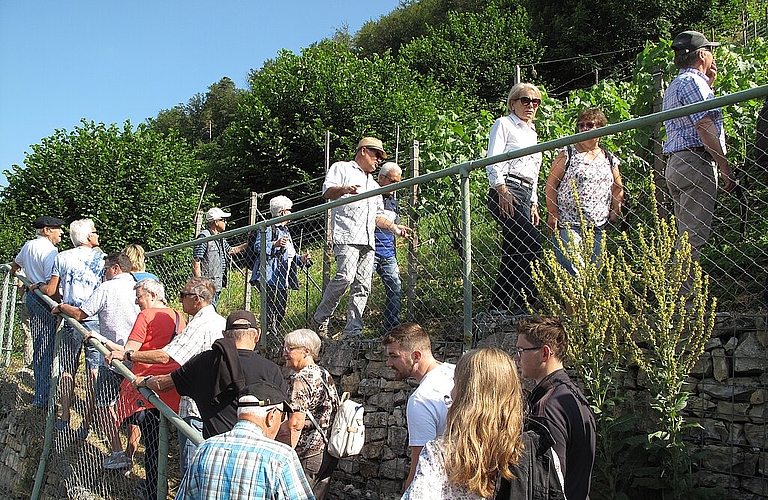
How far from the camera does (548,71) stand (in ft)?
Result: 92.1

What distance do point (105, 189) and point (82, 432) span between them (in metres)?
9.77

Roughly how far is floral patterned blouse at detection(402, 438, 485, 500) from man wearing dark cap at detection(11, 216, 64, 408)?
16.9 ft

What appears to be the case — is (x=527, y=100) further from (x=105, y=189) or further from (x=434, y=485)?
(x=105, y=189)

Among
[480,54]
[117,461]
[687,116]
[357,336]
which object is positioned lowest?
[117,461]

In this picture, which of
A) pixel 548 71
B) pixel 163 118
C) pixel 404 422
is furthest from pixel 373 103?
pixel 163 118

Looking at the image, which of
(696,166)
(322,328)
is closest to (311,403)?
(322,328)

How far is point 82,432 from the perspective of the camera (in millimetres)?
5426

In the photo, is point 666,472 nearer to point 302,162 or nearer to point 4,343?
point 4,343

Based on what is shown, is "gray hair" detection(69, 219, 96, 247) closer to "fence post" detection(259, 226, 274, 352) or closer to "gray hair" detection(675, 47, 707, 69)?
"fence post" detection(259, 226, 274, 352)

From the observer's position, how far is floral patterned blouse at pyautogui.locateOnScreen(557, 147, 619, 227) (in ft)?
14.0

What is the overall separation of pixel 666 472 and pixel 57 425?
4746 mm

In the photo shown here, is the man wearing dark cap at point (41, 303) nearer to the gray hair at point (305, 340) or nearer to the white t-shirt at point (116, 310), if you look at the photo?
the white t-shirt at point (116, 310)

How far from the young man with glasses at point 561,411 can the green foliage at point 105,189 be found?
40.2 feet

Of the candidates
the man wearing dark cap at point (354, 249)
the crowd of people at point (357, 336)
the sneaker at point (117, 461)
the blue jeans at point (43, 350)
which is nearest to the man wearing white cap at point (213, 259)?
the crowd of people at point (357, 336)
